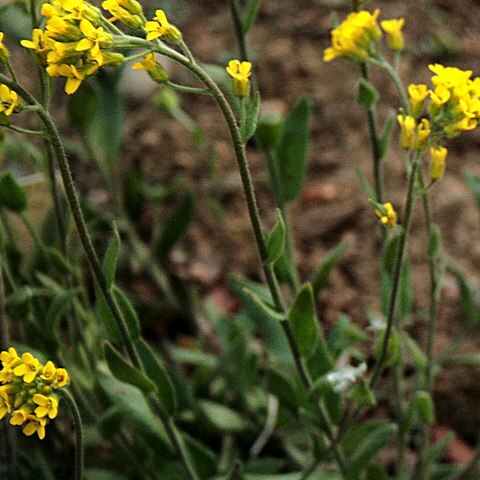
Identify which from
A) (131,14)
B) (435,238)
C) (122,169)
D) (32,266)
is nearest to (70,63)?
(131,14)

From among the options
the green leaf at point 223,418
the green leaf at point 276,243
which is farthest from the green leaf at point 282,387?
the green leaf at point 276,243

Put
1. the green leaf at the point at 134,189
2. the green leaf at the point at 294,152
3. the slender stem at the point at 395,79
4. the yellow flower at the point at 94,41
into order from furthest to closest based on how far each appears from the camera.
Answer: the green leaf at the point at 134,189
the green leaf at the point at 294,152
the slender stem at the point at 395,79
the yellow flower at the point at 94,41

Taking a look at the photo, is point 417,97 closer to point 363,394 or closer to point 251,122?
point 251,122

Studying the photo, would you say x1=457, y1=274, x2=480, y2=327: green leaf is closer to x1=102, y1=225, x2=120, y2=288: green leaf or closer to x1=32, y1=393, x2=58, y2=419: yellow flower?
x1=102, y1=225, x2=120, y2=288: green leaf

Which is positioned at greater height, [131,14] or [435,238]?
[131,14]

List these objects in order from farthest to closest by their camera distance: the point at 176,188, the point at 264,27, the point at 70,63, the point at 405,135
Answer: the point at 264,27 < the point at 176,188 < the point at 405,135 < the point at 70,63

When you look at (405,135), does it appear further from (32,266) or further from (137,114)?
(137,114)

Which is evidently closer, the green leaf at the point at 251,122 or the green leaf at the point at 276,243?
the green leaf at the point at 251,122

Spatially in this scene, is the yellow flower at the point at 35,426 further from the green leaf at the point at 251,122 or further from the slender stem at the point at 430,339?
the slender stem at the point at 430,339
